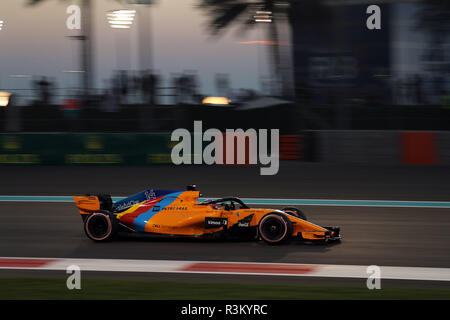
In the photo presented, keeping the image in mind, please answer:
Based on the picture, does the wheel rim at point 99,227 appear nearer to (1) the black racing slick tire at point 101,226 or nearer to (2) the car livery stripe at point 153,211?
(1) the black racing slick tire at point 101,226

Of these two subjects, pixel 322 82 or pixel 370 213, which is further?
pixel 322 82

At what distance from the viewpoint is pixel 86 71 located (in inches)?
782

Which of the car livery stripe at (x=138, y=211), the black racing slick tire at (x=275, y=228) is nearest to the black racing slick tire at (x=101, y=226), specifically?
the car livery stripe at (x=138, y=211)

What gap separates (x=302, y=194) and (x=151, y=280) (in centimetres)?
690

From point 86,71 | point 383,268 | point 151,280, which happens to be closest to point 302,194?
point 383,268

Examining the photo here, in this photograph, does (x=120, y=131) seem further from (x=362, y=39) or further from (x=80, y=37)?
(x=362, y=39)

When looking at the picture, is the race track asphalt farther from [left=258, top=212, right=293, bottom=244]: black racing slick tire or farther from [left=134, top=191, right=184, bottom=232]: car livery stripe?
[left=134, top=191, right=184, bottom=232]: car livery stripe

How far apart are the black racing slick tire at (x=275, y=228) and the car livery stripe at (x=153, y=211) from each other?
109cm

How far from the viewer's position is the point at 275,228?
8.19 meters

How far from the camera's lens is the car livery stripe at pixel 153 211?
8.48 meters

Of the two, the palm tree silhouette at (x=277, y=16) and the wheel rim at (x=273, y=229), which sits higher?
the palm tree silhouette at (x=277, y=16)

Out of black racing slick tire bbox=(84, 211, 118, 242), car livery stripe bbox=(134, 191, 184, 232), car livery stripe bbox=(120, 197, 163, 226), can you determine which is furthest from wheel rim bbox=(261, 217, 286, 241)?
black racing slick tire bbox=(84, 211, 118, 242)

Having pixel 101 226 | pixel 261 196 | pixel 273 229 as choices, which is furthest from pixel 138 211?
pixel 261 196

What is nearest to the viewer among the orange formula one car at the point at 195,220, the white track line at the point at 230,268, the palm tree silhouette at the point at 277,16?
the white track line at the point at 230,268
